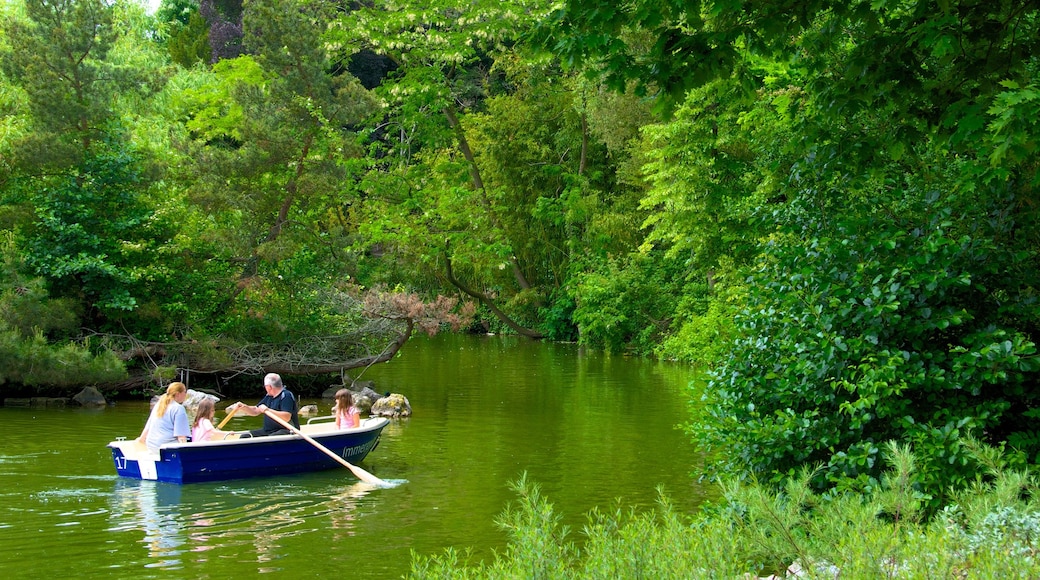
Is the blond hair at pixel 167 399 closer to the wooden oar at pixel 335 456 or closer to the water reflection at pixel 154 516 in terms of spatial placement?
the water reflection at pixel 154 516

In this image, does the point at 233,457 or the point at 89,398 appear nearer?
the point at 233,457

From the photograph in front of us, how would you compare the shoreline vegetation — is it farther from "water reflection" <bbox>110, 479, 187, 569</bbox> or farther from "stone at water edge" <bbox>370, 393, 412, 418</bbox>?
"water reflection" <bbox>110, 479, 187, 569</bbox>

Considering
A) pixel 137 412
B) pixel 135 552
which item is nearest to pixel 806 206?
pixel 135 552

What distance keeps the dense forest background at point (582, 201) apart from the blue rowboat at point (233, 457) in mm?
5352

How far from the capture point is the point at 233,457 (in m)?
12.6

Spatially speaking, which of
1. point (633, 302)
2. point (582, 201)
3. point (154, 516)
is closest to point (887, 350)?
point (154, 516)

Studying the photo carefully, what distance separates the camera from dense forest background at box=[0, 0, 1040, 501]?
6.92 m

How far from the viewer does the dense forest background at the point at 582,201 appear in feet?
22.7

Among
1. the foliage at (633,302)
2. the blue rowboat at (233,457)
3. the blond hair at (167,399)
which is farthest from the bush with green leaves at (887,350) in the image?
the foliage at (633,302)

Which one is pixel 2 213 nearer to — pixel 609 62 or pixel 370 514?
pixel 370 514

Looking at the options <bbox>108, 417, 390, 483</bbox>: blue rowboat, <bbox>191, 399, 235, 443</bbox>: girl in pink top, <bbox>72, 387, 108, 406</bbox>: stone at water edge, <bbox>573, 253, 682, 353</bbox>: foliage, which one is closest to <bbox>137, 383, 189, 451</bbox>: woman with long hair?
<bbox>108, 417, 390, 483</bbox>: blue rowboat

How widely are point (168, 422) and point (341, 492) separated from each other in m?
2.32

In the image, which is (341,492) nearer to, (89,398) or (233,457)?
(233,457)

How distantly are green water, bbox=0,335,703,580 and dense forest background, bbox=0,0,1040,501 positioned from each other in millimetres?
1898
